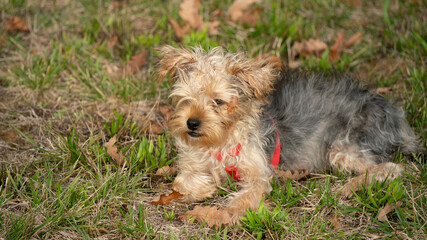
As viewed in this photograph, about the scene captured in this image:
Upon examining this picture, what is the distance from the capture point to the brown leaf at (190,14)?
6.13 m

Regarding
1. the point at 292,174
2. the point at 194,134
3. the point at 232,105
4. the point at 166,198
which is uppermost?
the point at 232,105

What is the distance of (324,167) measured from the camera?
4387 millimetres

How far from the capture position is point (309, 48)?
5.88m

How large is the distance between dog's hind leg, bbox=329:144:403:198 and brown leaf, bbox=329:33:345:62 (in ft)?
6.32

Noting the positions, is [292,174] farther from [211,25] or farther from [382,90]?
[211,25]

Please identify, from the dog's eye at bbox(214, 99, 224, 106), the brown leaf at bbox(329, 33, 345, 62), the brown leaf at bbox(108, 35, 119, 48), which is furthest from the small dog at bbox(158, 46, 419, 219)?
the brown leaf at bbox(108, 35, 119, 48)

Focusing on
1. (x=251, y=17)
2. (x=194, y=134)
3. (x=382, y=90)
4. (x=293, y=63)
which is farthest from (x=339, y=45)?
(x=194, y=134)

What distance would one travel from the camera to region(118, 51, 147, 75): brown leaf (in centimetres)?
556

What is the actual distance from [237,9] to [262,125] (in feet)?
9.67

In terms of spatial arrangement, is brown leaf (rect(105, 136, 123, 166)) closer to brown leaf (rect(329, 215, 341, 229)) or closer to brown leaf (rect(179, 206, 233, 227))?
brown leaf (rect(179, 206, 233, 227))

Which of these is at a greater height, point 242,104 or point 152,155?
point 242,104

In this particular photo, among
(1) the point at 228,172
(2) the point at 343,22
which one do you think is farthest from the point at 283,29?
(1) the point at 228,172

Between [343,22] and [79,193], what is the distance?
480 cm

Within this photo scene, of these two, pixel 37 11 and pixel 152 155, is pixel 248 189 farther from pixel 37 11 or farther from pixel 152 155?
pixel 37 11
